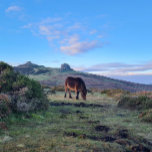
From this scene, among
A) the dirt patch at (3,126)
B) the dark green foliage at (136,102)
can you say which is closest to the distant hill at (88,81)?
the dark green foliage at (136,102)

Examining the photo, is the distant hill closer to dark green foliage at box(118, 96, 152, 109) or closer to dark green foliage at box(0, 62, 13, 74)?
dark green foliage at box(118, 96, 152, 109)

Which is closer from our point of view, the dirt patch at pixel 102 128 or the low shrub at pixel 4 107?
the dirt patch at pixel 102 128

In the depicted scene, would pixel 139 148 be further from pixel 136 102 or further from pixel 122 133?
pixel 136 102

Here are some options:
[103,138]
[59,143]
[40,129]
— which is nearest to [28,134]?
[40,129]

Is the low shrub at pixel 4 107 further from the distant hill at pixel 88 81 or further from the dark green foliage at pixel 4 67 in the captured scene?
the distant hill at pixel 88 81

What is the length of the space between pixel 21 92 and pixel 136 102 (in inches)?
283

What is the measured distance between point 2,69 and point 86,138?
8.25m

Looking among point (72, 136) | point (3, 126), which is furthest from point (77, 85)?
point (72, 136)

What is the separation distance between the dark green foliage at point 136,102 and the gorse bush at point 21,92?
539cm

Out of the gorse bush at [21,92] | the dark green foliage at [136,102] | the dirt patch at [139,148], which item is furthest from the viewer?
the dark green foliage at [136,102]

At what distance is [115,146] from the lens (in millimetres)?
6367

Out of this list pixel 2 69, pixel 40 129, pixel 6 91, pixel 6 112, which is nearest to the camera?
pixel 40 129

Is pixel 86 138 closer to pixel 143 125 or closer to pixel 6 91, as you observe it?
pixel 143 125

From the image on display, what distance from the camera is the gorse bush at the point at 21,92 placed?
10530mm
